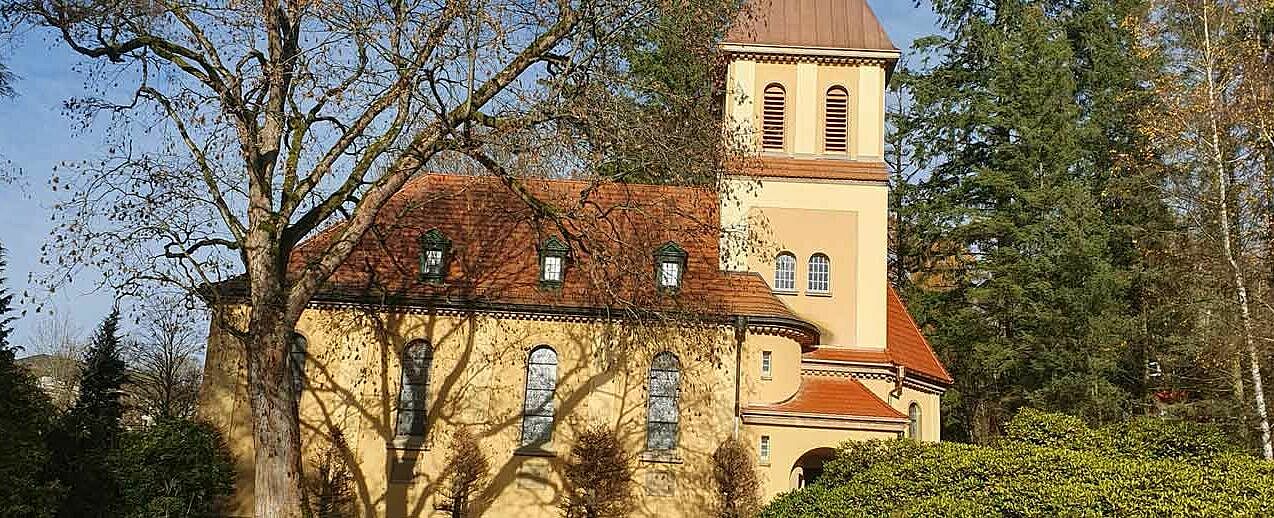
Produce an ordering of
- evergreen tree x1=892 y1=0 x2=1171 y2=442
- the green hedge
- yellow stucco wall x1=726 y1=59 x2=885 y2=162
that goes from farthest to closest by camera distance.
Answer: evergreen tree x1=892 y1=0 x2=1171 y2=442 < yellow stucco wall x1=726 y1=59 x2=885 y2=162 < the green hedge

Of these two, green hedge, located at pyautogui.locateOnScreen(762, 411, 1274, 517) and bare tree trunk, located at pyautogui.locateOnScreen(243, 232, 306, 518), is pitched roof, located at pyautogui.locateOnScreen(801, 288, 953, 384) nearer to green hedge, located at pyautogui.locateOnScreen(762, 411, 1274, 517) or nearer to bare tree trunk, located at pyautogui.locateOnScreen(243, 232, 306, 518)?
green hedge, located at pyautogui.locateOnScreen(762, 411, 1274, 517)

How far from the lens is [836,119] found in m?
25.8

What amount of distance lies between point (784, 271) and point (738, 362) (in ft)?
9.98

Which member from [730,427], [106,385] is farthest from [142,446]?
[730,427]

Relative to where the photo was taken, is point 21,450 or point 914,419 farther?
point 914,419

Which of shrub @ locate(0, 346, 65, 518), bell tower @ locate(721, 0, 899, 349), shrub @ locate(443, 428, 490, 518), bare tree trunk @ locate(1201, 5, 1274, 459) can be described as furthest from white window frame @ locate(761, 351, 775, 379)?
shrub @ locate(0, 346, 65, 518)

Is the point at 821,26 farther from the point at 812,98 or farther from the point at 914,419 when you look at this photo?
the point at 914,419

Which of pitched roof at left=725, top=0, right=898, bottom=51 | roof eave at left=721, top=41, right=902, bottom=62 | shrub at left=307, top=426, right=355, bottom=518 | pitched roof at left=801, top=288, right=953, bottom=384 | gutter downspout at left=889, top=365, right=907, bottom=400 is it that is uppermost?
pitched roof at left=725, top=0, right=898, bottom=51

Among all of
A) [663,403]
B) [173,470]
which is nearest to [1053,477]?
[663,403]

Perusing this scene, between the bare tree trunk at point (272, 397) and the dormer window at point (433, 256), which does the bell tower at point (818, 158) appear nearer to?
the dormer window at point (433, 256)

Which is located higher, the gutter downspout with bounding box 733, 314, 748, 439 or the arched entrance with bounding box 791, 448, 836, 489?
the gutter downspout with bounding box 733, 314, 748, 439

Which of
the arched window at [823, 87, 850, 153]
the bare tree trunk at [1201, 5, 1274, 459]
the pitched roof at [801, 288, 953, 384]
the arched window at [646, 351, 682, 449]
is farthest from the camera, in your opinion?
the arched window at [823, 87, 850, 153]

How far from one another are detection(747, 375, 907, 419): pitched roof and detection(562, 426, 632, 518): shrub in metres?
2.78

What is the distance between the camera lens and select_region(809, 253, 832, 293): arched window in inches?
990
